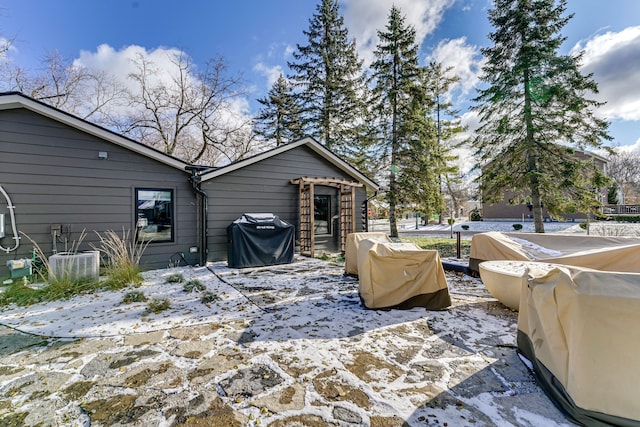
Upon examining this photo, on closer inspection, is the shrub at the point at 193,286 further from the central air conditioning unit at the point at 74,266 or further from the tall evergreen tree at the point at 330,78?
the tall evergreen tree at the point at 330,78

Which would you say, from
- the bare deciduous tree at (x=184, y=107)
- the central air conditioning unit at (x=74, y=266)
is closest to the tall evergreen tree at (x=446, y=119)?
the bare deciduous tree at (x=184, y=107)

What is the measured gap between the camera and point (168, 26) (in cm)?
1120

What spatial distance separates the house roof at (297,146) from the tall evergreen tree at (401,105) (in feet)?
9.74

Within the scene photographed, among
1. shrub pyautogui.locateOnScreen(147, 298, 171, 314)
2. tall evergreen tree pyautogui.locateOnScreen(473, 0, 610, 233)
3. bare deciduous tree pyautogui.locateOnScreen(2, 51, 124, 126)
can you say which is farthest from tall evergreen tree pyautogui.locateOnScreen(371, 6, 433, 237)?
bare deciduous tree pyautogui.locateOnScreen(2, 51, 124, 126)

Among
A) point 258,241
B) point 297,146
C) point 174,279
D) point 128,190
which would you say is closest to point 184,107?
point 297,146

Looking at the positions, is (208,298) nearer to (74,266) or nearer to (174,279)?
(174,279)

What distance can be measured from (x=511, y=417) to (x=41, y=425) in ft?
9.99

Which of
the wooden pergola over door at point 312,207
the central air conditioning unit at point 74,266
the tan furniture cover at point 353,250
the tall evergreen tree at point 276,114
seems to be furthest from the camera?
the tall evergreen tree at point 276,114

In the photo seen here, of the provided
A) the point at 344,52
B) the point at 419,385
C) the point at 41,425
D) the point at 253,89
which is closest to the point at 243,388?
the point at 41,425

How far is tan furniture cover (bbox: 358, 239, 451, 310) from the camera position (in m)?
3.77

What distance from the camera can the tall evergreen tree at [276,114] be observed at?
57.9ft

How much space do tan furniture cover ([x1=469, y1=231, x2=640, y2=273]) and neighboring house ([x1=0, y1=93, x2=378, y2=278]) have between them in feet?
14.1

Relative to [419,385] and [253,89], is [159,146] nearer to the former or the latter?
[253,89]

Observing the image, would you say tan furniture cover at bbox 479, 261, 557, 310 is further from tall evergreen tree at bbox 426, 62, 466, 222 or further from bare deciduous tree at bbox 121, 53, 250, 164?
bare deciduous tree at bbox 121, 53, 250, 164
